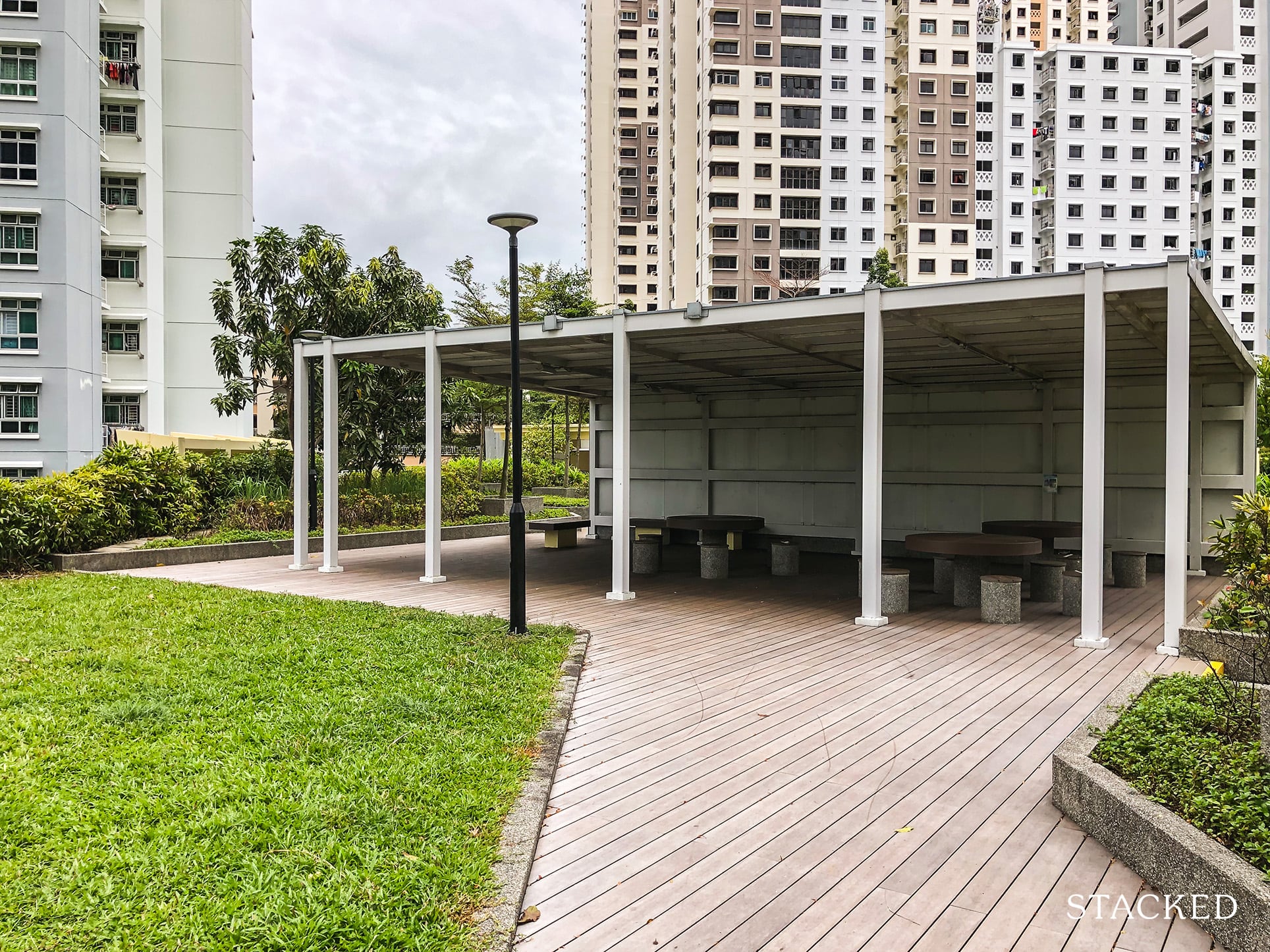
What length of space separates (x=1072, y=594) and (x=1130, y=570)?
2.80m

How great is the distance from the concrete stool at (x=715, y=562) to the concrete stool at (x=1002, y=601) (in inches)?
159

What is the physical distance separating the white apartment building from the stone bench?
52.3 meters

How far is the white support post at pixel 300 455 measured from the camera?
1262cm

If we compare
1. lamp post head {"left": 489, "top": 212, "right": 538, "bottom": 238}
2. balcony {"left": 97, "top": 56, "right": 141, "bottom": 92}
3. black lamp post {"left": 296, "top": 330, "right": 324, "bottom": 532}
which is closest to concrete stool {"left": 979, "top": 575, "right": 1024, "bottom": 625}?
lamp post head {"left": 489, "top": 212, "right": 538, "bottom": 238}

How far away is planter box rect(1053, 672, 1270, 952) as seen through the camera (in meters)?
2.72

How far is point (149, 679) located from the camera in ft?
19.3

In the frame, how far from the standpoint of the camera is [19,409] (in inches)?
993

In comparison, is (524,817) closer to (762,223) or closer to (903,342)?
(903,342)

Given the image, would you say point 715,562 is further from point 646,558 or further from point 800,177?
point 800,177

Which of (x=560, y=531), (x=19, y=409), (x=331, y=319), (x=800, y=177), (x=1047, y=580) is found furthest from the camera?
(x=800, y=177)

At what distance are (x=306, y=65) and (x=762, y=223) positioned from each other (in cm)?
3181

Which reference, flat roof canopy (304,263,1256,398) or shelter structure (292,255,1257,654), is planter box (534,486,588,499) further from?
flat roof canopy (304,263,1256,398)

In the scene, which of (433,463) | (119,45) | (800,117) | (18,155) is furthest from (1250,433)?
(800,117)

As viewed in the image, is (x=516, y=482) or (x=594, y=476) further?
(x=594, y=476)
